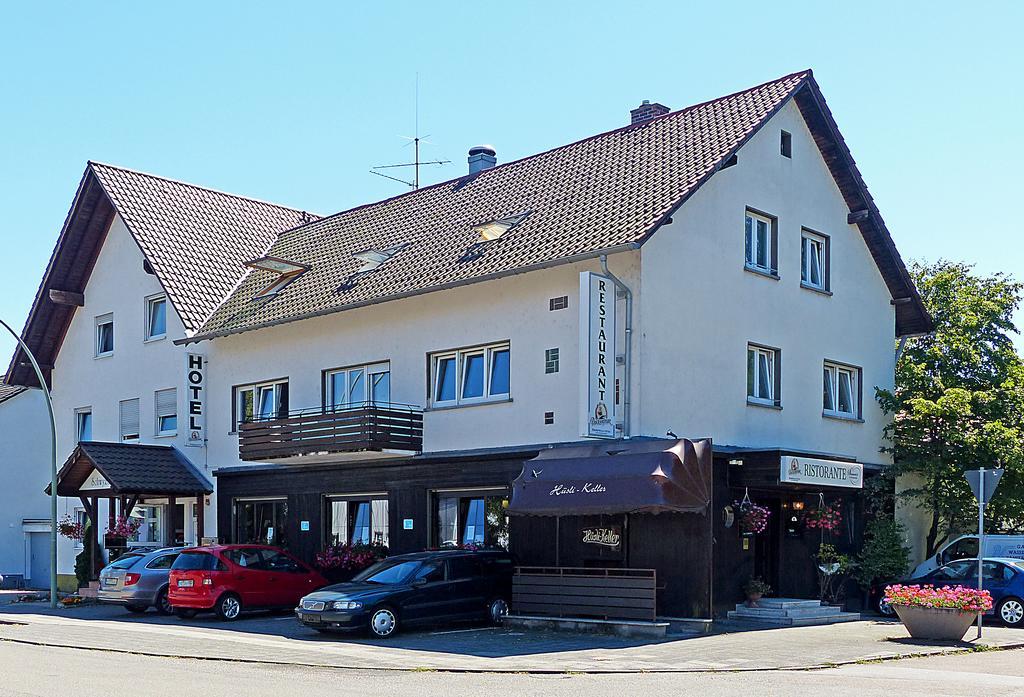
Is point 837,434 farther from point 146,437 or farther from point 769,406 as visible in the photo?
point 146,437

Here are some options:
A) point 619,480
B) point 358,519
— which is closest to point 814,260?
point 619,480

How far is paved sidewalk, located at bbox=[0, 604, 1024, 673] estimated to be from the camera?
17.0 meters

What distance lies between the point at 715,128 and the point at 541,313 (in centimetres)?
546

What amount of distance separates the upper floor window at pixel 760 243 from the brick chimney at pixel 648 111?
17.9 feet

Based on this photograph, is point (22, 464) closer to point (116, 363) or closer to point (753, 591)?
point (116, 363)

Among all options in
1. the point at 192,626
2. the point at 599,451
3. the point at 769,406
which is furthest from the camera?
the point at 769,406

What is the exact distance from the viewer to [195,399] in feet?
103

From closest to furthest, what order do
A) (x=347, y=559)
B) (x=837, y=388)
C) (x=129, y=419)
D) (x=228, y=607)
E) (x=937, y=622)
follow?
(x=937, y=622) < (x=228, y=607) < (x=347, y=559) < (x=837, y=388) < (x=129, y=419)

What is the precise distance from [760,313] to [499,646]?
371 inches

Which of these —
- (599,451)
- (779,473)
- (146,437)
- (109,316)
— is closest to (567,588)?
(599,451)

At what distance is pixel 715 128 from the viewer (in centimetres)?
2578

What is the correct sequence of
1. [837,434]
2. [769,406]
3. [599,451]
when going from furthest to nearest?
[837,434] → [769,406] → [599,451]

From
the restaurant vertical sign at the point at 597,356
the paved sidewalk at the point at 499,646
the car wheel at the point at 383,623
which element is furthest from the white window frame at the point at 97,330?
the restaurant vertical sign at the point at 597,356

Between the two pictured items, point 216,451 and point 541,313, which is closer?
point 541,313
